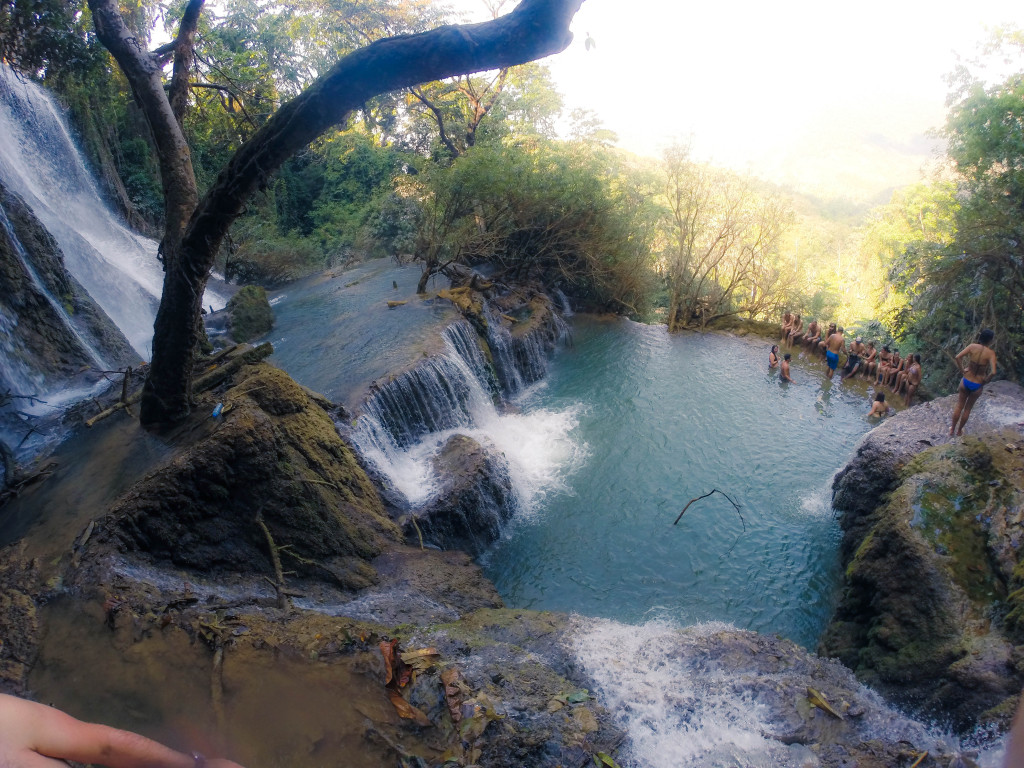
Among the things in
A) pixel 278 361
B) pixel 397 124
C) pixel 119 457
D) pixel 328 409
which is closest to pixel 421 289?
pixel 278 361

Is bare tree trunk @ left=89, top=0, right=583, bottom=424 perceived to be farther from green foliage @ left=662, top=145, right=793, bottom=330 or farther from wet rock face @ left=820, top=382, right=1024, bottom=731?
green foliage @ left=662, top=145, right=793, bottom=330

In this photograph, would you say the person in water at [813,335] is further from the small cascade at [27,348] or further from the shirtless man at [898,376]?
the small cascade at [27,348]

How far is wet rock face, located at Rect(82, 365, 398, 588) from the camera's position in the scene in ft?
16.0

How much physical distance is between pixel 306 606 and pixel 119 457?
2.81m

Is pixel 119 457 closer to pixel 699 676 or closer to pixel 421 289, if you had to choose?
pixel 699 676

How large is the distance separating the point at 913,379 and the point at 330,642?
13.1m

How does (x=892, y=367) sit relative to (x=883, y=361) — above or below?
below

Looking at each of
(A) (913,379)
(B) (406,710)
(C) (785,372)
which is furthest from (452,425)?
(A) (913,379)

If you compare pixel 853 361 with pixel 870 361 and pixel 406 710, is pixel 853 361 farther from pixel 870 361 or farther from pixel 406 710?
pixel 406 710

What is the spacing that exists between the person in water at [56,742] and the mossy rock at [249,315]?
12.6 m

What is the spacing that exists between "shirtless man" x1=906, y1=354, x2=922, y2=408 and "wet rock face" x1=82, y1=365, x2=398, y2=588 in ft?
38.4

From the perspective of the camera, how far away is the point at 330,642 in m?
3.89

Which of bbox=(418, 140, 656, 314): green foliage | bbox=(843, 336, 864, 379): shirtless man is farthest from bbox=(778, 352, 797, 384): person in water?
bbox=(418, 140, 656, 314): green foliage

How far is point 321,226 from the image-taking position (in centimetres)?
2559
